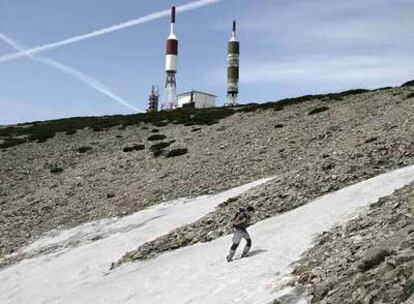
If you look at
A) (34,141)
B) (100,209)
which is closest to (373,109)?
(100,209)

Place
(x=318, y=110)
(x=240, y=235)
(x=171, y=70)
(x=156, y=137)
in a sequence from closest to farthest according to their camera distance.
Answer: (x=240, y=235), (x=318, y=110), (x=156, y=137), (x=171, y=70)

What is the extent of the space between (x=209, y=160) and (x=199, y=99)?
66.7 meters

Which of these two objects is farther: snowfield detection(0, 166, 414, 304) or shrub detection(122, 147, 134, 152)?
shrub detection(122, 147, 134, 152)

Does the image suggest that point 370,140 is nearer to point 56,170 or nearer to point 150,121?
point 56,170

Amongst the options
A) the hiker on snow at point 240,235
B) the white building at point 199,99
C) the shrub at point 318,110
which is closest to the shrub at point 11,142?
the shrub at point 318,110

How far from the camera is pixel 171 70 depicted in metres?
106

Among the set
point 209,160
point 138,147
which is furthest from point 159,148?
point 209,160

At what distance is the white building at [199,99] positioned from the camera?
347 ft

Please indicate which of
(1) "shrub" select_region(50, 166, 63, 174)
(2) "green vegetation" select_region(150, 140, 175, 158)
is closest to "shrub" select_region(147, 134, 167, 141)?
(2) "green vegetation" select_region(150, 140, 175, 158)

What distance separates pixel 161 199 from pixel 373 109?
60.7 feet

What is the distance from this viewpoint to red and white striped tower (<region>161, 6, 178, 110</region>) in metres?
107

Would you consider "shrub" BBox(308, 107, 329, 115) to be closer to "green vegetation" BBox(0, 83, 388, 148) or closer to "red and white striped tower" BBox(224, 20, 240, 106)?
"green vegetation" BBox(0, 83, 388, 148)

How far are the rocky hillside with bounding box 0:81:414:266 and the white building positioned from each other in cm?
4476

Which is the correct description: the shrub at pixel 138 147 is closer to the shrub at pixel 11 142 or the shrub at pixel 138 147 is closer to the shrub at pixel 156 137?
the shrub at pixel 156 137
